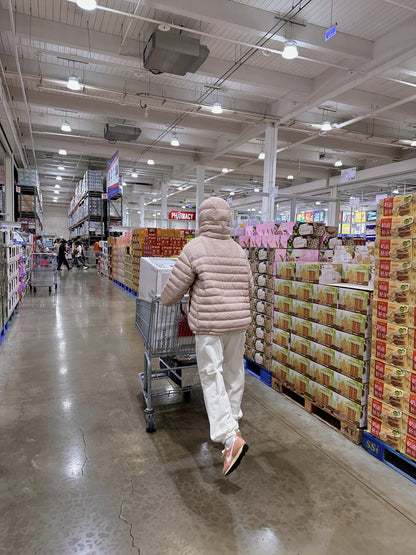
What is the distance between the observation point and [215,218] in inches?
104

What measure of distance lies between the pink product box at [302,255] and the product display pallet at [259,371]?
53.6 inches

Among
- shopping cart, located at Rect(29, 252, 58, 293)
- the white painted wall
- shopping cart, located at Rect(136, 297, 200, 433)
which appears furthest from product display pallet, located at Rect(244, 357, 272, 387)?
the white painted wall

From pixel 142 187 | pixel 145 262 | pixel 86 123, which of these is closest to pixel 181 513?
pixel 145 262

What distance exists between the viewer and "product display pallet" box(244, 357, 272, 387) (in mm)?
4113

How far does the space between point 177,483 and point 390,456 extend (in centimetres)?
162

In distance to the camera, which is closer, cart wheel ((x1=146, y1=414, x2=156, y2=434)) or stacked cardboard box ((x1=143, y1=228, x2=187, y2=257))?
cart wheel ((x1=146, y1=414, x2=156, y2=434))

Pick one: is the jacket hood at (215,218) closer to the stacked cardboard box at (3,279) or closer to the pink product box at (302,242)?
the pink product box at (302,242)

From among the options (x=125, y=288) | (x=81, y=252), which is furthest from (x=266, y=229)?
(x=81, y=252)

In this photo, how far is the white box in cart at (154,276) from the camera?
3.38 m

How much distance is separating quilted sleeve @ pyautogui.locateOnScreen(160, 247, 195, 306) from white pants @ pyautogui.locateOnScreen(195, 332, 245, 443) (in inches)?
14.2

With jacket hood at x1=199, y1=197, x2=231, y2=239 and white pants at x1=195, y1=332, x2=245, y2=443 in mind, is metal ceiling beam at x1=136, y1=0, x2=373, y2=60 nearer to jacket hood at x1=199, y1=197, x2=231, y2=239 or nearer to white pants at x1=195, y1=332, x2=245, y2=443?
jacket hood at x1=199, y1=197, x2=231, y2=239

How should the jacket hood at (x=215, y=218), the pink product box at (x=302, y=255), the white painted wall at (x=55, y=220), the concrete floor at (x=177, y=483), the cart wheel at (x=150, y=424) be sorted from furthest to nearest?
1. the white painted wall at (x=55, y=220)
2. the pink product box at (x=302, y=255)
3. the cart wheel at (x=150, y=424)
4. the jacket hood at (x=215, y=218)
5. the concrete floor at (x=177, y=483)

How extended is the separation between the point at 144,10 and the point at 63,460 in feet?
25.4

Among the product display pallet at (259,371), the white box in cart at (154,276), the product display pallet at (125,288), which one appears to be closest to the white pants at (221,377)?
the white box in cart at (154,276)
